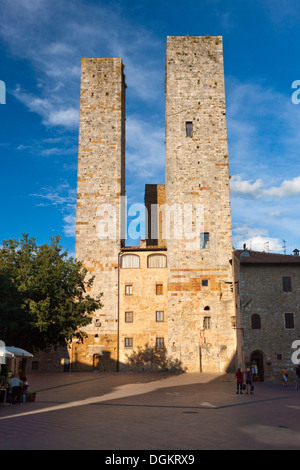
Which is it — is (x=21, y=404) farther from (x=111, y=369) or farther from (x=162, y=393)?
(x=111, y=369)

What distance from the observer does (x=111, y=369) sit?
3441 centimetres

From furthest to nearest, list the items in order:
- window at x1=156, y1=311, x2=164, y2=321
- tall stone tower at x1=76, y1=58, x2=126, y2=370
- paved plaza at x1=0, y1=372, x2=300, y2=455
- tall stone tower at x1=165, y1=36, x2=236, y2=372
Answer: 1. window at x1=156, y1=311, x2=164, y2=321
2. tall stone tower at x1=76, y1=58, x2=126, y2=370
3. tall stone tower at x1=165, y1=36, x2=236, y2=372
4. paved plaza at x1=0, y1=372, x2=300, y2=455

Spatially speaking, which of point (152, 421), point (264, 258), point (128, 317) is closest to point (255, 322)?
point (264, 258)

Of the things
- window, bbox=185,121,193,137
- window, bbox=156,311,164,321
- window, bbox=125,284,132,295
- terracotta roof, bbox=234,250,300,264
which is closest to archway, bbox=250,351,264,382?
terracotta roof, bbox=234,250,300,264

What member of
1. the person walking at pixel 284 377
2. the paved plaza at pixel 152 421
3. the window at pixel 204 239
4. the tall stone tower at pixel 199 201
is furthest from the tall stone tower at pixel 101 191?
the paved plaza at pixel 152 421

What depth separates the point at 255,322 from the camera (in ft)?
96.1

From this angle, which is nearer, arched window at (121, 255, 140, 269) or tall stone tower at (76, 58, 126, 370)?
tall stone tower at (76, 58, 126, 370)

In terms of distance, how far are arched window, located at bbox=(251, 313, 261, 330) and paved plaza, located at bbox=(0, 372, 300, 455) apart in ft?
29.4

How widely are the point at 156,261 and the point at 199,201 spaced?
635 cm

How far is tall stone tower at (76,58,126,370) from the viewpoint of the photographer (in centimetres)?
3484

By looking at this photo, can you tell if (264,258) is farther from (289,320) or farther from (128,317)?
(128,317)

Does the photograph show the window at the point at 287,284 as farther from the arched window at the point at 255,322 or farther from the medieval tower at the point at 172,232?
the medieval tower at the point at 172,232

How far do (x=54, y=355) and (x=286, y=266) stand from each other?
20067 millimetres

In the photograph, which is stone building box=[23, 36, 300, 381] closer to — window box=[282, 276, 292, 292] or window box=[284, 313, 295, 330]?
window box=[282, 276, 292, 292]
